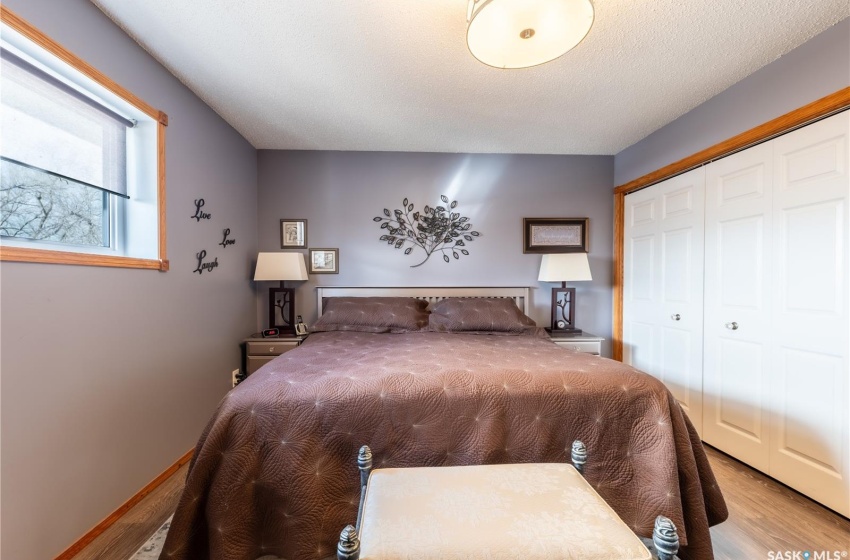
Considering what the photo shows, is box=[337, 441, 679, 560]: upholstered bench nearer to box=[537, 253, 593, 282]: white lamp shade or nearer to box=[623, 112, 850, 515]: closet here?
box=[623, 112, 850, 515]: closet

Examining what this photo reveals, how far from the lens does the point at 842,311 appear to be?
159cm

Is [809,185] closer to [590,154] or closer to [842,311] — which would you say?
[842,311]

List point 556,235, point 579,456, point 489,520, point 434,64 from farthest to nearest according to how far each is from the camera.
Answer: point 556,235 → point 434,64 → point 579,456 → point 489,520

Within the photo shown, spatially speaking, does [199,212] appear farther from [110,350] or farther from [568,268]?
[568,268]

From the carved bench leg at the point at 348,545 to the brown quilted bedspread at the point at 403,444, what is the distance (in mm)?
470

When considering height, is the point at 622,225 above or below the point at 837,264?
above

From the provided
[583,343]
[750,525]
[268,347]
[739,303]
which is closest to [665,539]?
[750,525]

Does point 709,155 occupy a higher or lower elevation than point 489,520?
higher

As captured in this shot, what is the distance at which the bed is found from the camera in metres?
1.18

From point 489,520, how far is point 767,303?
7.16ft

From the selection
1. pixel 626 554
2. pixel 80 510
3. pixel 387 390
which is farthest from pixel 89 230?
pixel 626 554

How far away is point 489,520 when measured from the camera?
905 mm

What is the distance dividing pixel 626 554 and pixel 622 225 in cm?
305

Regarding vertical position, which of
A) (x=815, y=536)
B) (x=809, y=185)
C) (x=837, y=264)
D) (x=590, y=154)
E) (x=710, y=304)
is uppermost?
(x=590, y=154)
